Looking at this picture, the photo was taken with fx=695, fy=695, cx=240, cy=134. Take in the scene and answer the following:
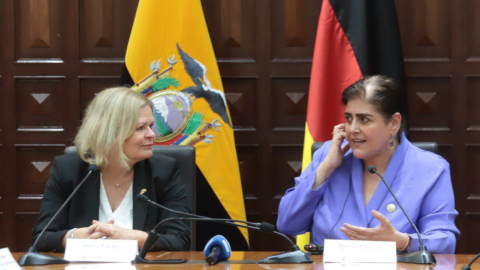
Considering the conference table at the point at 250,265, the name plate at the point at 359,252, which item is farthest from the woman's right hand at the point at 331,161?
the name plate at the point at 359,252

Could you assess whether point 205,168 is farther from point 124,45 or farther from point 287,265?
point 287,265

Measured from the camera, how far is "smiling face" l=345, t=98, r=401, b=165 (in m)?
2.58

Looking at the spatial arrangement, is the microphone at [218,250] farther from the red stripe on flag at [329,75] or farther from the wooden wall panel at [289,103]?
the wooden wall panel at [289,103]

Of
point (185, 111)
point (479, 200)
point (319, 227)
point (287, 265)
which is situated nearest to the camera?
point (287, 265)

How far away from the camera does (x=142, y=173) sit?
8.62 ft

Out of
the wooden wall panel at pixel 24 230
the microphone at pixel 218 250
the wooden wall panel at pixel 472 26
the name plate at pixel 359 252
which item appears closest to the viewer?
the name plate at pixel 359 252

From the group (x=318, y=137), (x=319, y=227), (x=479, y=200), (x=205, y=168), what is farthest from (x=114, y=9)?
(x=479, y=200)

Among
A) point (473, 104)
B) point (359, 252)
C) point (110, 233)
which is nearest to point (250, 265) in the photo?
point (359, 252)

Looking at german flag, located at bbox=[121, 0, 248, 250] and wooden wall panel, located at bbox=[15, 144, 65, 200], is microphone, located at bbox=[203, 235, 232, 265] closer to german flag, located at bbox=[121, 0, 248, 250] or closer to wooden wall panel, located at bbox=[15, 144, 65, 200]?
german flag, located at bbox=[121, 0, 248, 250]

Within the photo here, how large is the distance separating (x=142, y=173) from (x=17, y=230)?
1.60 m

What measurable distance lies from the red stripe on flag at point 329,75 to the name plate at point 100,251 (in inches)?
59.4

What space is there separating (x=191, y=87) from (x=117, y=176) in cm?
82

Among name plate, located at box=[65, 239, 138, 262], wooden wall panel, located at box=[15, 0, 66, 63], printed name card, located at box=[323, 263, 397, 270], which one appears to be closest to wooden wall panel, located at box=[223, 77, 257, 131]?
wooden wall panel, located at box=[15, 0, 66, 63]

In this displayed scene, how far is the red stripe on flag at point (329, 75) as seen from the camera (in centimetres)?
332
